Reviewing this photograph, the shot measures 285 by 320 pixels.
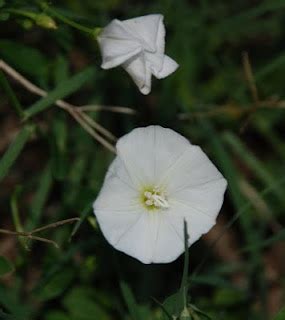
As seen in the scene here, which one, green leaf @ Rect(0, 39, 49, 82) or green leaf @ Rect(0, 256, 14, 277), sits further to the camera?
green leaf @ Rect(0, 39, 49, 82)

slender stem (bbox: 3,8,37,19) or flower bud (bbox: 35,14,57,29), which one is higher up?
slender stem (bbox: 3,8,37,19)

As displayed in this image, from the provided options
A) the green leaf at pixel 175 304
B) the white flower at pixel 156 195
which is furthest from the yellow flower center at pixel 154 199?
the green leaf at pixel 175 304

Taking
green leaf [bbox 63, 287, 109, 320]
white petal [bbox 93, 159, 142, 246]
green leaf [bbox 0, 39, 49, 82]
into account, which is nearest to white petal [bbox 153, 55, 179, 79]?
white petal [bbox 93, 159, 142, 246]

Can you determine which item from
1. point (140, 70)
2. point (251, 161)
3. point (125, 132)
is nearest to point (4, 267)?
point (140, 70)

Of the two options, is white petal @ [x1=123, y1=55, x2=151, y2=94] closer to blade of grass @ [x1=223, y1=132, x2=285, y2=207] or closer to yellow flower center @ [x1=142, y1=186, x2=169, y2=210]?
yellow flower center @ [x1=142, y1=186, x2=169, y2=210]

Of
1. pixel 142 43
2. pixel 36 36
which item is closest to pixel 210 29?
pixel 36 36

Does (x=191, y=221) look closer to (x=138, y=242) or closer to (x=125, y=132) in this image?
(x=138, y=242)
